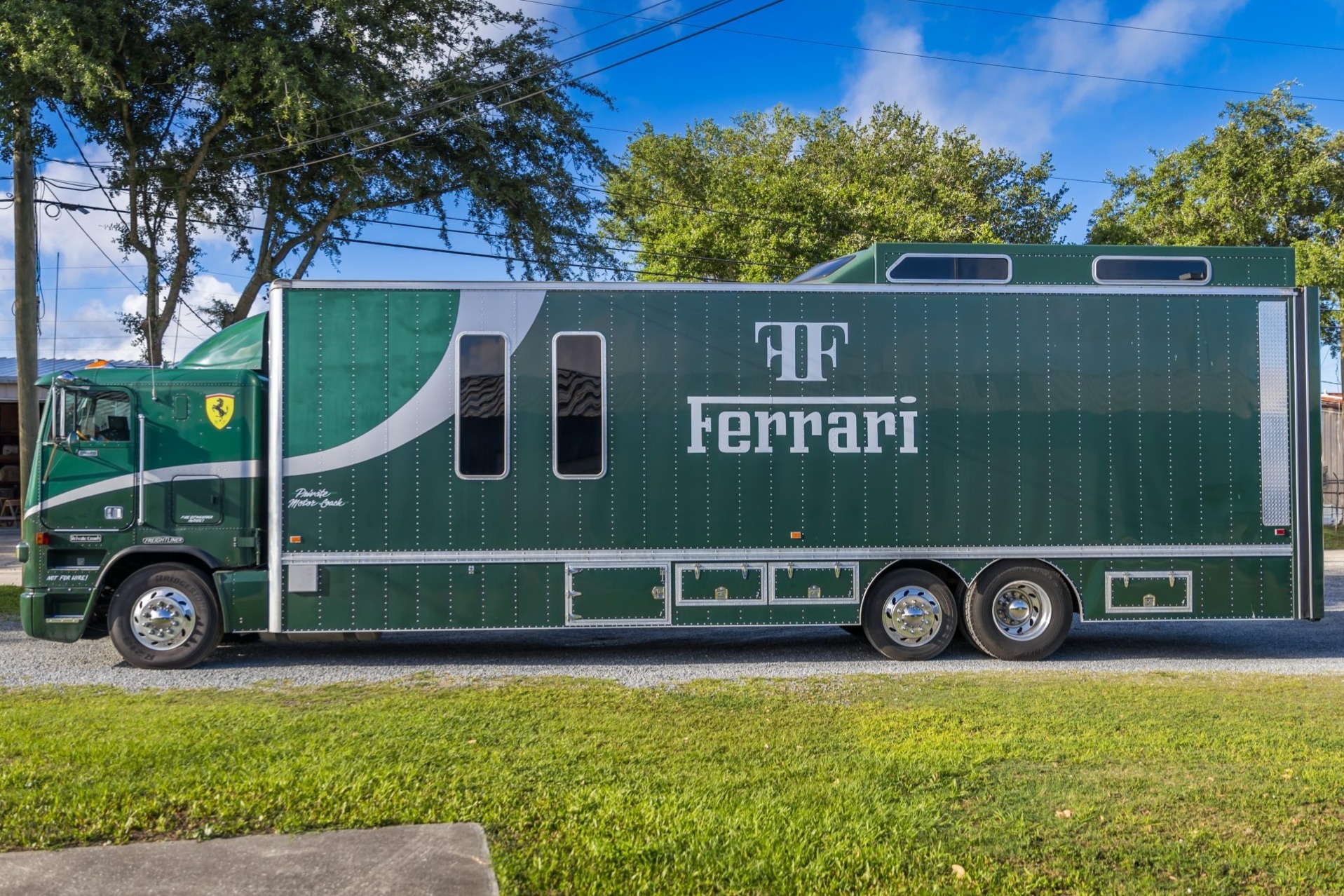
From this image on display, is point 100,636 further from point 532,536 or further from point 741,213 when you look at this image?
point 741,213

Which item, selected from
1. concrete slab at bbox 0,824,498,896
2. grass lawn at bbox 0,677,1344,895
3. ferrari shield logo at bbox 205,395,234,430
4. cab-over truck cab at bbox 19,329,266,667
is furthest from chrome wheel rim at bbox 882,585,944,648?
ferrari shield logo at bbox 205,395,234,430

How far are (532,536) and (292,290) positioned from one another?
9.43 feet

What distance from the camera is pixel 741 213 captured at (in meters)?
27.4

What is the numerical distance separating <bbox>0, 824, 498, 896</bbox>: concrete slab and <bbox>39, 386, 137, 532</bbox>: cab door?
16.6 feet

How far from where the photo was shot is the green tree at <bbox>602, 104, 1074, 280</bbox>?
26547mm

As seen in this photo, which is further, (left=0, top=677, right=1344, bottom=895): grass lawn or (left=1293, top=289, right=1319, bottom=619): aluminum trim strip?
(left=1293, top=289, right=1319, bottom=619): aluminum trim strip

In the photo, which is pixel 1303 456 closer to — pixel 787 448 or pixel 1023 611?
pixel 1023 611

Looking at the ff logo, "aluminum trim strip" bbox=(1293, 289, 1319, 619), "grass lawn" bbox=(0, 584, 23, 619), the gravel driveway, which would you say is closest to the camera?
the gravel driveway

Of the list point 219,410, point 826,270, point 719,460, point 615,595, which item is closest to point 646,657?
point 615,595

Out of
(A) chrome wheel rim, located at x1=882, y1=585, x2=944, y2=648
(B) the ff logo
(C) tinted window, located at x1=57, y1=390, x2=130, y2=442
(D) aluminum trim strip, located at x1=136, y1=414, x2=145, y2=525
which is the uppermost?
(B) the ff logo

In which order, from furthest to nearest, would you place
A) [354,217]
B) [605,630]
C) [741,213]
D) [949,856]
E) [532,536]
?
1. [741,213]
2. [354,217]
3. [605,630]
4. [532,536]
5. [949,856]

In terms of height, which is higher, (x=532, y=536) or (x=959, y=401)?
(x=959, y=401)

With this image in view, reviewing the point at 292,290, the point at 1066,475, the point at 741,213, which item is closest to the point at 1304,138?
the point at 741,213

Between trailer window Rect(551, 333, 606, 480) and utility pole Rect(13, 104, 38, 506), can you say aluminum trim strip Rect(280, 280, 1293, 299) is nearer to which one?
trailer window Rect(551, 333, 606, 480)
